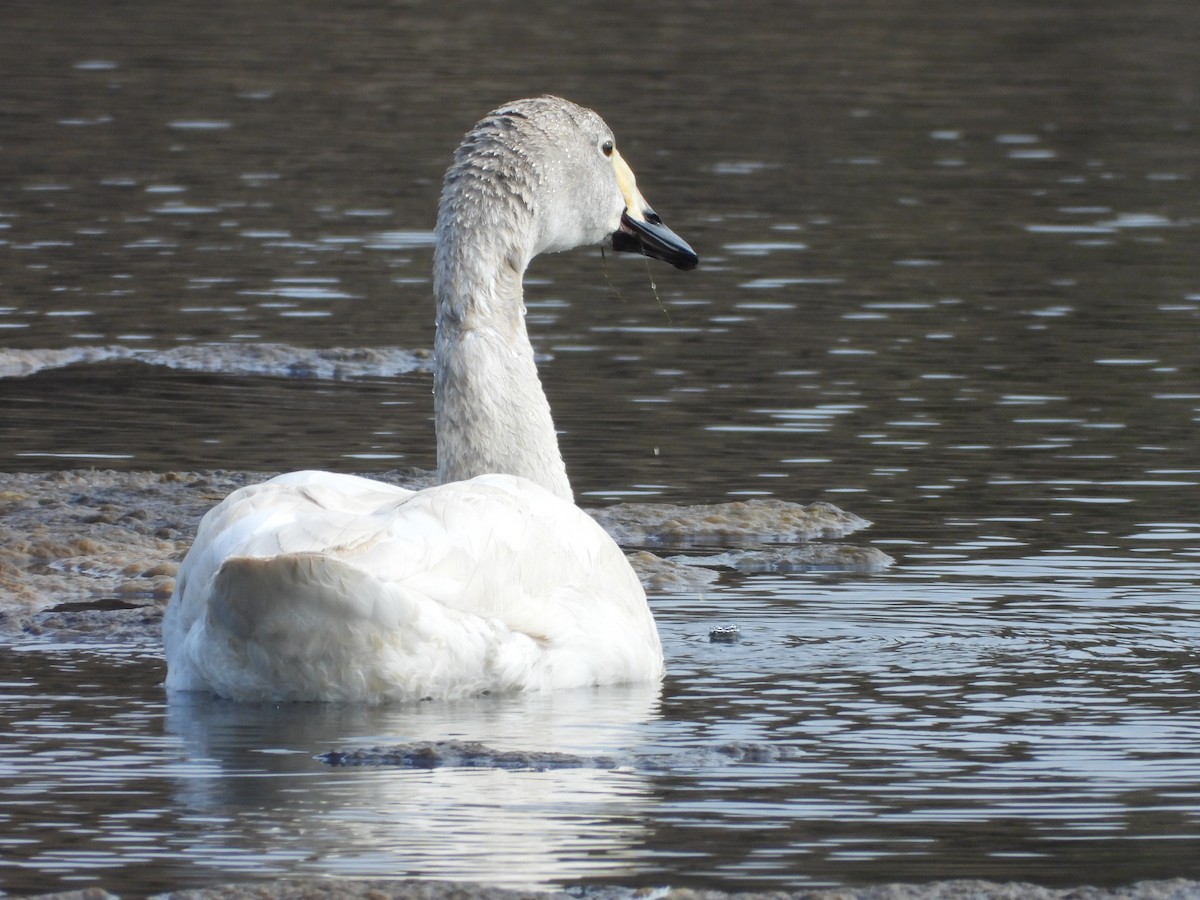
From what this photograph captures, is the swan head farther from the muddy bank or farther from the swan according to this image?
the muddy bank

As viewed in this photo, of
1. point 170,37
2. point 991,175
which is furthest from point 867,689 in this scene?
point 170,37

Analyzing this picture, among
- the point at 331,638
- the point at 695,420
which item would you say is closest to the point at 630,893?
the point at 331,638

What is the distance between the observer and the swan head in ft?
28.1

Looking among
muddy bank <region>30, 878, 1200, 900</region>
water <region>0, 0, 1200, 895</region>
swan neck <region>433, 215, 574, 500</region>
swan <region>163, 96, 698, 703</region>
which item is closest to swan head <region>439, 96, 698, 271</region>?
swan <region>163, 96, 698, 703</region>

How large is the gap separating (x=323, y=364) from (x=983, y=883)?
9009 mm

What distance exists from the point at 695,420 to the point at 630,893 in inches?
283

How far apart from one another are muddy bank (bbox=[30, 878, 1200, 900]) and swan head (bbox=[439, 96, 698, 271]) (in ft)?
12.3

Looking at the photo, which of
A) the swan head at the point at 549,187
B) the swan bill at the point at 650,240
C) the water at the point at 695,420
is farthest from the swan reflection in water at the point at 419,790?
the swan bill at the point at 650,240

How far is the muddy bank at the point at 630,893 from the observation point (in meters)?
5.07

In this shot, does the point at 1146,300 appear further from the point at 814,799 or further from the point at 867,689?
the point at 814,799

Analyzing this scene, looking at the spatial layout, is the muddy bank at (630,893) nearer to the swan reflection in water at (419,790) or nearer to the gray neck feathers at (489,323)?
the swan reflection in water at (419,790)

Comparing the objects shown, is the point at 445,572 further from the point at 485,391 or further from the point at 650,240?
the point at 650,240

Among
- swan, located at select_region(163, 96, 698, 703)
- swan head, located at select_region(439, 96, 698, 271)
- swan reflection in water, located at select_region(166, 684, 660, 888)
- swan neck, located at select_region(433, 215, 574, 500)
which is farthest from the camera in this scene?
swan head, located at select_region(439, 96, 698, 271)

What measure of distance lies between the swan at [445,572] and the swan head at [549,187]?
132mm
